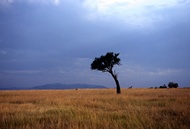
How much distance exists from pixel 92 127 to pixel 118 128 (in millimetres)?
979

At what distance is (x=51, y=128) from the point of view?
8453 millimetres

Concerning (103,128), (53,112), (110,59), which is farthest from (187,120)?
(110,59)

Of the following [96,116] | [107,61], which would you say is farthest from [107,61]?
[96,116]

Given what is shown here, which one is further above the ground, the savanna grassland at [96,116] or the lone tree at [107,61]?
the lone tree at [107,61]

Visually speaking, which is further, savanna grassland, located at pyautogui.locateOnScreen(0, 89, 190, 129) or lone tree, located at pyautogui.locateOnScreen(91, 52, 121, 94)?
lone tree, located at pyautogui.locateOnScreen(91, 52, 121, 94)

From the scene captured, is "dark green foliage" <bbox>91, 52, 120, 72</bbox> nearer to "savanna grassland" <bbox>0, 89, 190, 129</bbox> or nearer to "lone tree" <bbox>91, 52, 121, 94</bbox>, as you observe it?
"lone tree" <bbox>91, 52, 121, 94</bbox>

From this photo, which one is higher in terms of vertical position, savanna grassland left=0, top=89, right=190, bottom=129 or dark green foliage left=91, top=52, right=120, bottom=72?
dark green foliage left=91, top=52, right=120, bottom=72

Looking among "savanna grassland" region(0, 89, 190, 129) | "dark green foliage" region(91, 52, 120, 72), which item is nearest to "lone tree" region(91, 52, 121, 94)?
"dark green foliage" region(91, 52, 120, 72)

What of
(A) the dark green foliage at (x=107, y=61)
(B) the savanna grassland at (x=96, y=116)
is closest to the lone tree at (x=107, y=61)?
(A) the dark green foliage at (x=107, y=61)

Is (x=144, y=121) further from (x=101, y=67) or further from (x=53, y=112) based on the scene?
(x=101, y=67)

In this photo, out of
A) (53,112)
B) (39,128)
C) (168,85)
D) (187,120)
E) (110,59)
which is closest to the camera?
(39,128)

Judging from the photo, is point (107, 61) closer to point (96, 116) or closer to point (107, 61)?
point (107, 61)

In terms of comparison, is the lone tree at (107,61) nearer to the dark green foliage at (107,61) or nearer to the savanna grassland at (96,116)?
the dark green foliage at (107,61)

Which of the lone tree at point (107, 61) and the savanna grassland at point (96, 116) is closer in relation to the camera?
the savanna grassland at point (96, 116)
